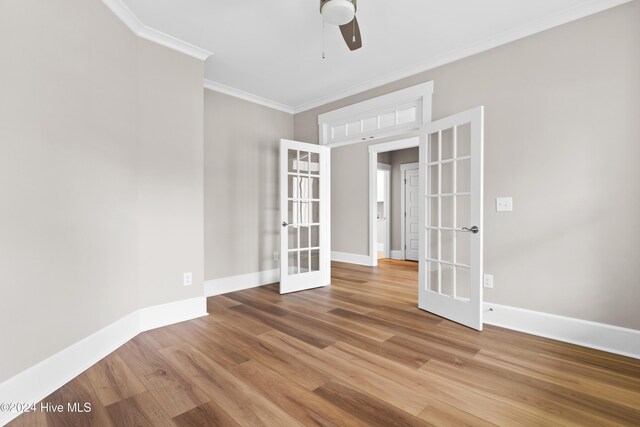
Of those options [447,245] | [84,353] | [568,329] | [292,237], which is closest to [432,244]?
[447,245]

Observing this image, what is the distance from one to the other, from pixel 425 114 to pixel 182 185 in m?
2.68

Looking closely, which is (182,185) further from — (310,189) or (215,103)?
(310,189)

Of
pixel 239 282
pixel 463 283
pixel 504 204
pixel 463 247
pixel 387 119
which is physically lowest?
pixel 239 282

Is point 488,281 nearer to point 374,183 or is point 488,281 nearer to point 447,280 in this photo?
point 447,280

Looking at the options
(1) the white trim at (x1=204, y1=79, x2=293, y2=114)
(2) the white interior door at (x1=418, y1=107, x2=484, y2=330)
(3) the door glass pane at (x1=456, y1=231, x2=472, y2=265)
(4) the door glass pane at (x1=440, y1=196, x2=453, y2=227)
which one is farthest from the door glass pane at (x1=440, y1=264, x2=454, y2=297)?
(1) the white trim at (x1=204, y1=79, x2=293, y2=114)

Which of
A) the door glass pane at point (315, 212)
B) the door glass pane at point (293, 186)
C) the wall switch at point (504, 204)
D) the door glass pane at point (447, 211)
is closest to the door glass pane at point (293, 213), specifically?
the door glass pane at point (293, 186)

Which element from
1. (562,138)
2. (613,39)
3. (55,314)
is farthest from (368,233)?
(55,314)

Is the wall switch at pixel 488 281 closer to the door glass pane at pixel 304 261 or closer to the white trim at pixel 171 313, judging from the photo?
the door glass pane at pixel 304 261

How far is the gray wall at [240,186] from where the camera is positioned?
3.87 m

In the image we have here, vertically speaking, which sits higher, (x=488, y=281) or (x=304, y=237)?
(x=304, y=237)

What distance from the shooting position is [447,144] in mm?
3137

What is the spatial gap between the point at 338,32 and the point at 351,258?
4.13 meters

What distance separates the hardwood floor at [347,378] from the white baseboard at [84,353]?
0.24 ft

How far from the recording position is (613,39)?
2322 millimetres
